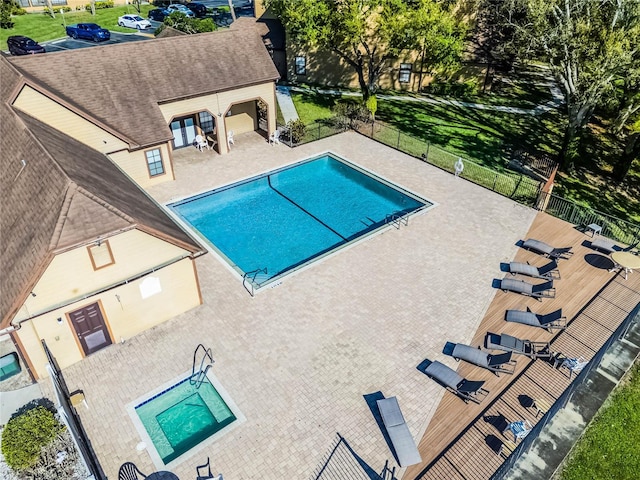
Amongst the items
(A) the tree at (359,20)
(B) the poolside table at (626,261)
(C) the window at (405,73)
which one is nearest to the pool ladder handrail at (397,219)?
(B) the poolside table at (626,261)

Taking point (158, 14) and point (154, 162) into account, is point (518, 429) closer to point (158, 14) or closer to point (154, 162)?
point (154, 162)

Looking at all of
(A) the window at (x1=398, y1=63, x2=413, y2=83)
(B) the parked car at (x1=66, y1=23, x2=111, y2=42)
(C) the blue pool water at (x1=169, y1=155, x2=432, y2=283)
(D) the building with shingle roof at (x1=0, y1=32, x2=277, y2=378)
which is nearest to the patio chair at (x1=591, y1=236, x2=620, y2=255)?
(C) the blue pool water at (x1=169, y1=155, x2=432, y2=283)

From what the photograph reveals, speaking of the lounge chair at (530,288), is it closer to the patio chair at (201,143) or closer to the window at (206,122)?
the patio chair at (201,143)

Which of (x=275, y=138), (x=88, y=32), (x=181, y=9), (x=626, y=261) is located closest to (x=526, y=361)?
(x=626, y=261)

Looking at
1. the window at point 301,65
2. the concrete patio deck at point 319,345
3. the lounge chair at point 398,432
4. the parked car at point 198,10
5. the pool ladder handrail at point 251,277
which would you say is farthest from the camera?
the parked car at point 198,10

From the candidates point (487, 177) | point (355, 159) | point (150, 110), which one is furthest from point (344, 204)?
point (150, 110)
